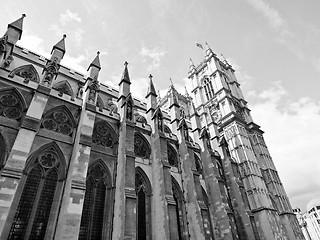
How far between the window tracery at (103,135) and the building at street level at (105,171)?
0.26 feet

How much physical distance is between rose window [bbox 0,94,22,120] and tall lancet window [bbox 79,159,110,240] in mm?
5241

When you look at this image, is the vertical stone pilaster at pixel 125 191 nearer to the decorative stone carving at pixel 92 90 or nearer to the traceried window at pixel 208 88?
the decorative stone carving at pixel 92 90

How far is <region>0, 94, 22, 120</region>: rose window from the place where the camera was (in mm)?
12133

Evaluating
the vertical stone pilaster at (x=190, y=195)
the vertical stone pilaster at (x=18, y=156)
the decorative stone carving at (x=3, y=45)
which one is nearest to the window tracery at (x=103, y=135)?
the vertical stone pilaster at (x=18, y=156)

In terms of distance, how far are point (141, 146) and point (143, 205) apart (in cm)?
467

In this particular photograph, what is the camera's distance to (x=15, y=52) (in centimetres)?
1869

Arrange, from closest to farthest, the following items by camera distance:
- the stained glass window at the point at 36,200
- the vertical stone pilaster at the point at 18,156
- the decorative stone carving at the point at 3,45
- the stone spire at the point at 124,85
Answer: the vertical stone pilaster at the point at 18,156
the stained glass window at the point at 36,200
the decorative stone carving at the point at 3,45
the stone spire at the point at 124,85

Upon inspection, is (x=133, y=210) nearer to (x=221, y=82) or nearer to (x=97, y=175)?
(x=97, y=175)

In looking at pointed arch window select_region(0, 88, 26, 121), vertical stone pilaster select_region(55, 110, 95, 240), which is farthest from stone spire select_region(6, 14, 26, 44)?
vertical stone pilaster select_region(55, 110, 95, 240)

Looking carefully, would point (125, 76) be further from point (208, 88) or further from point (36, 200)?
point (208, 88)

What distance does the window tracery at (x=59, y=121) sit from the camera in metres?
13.4

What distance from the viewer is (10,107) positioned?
12398 mm

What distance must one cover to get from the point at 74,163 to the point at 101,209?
3.42m

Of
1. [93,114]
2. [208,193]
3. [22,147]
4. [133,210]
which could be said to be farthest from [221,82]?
[22,147]
